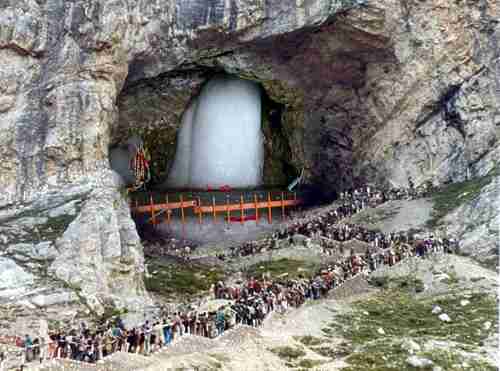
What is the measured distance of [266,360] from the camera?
24766 millimetres

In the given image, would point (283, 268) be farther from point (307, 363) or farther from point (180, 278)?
point (307, 363)

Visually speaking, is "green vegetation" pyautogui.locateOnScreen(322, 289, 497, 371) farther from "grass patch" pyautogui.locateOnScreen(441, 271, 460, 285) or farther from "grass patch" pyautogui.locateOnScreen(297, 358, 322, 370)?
"grass patch" pyautogui.locateOnScreen(441, 271, 460, 285)

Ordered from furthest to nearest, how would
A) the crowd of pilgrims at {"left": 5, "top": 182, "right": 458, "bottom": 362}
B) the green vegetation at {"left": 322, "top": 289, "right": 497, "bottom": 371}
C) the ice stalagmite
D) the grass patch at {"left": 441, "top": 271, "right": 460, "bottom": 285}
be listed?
1. the ice stalagmite
2. the grass patch at {"left": 441, "top": 271, "right": 460, "bottom": 285}
3. the green vegetation at {"left": 322, "top": 289, "right": 497, "bottom": 371}
4. the crowd of pilgrims at {"left": 5, "top": 182, "right": 458, "bottom": 362}

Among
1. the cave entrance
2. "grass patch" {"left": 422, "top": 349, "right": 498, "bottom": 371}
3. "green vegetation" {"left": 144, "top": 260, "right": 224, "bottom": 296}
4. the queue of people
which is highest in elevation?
the cave entrance

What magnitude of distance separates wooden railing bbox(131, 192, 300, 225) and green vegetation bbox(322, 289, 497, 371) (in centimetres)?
2273

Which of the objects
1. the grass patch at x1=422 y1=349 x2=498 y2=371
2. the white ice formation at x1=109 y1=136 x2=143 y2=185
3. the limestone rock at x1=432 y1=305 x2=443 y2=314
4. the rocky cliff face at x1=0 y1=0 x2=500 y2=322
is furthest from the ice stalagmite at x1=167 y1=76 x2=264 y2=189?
the grass patch at x1=422 y1=349 x2=498 y2=371

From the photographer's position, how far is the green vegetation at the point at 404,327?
82.0ft

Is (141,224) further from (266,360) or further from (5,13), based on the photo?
(266,360)

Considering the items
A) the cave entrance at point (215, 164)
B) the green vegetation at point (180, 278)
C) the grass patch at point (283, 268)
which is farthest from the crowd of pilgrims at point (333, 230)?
the cave entrance at point (215, 164)

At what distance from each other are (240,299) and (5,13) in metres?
23.4

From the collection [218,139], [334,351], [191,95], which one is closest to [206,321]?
[334,351]

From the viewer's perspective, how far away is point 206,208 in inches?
2213

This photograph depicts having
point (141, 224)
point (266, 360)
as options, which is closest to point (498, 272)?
Answer: point (266, 360)

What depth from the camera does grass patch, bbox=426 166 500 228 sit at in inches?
1843
